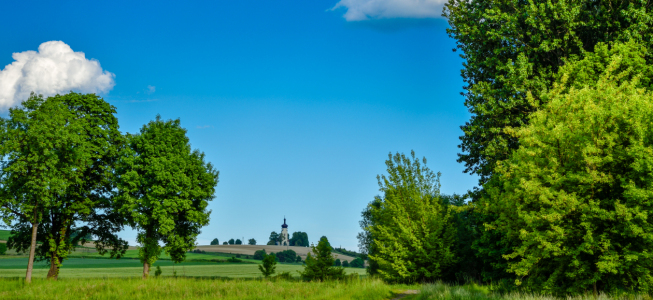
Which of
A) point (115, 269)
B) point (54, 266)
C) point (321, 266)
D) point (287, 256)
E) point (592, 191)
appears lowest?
point (287, 256)

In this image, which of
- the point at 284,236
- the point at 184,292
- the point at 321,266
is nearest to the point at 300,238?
the point at 284,236

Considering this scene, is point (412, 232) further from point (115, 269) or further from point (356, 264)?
point (356, 264)

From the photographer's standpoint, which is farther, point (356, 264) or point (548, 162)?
point (356, 264)

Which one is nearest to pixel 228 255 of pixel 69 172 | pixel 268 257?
pixel 268 257

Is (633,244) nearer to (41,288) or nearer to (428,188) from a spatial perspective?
(428,188)

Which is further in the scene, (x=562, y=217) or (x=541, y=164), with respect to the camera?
→ (x=541, y=164)

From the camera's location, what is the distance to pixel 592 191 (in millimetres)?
13047

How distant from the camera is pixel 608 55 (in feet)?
63.3

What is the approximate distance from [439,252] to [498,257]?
332 cm

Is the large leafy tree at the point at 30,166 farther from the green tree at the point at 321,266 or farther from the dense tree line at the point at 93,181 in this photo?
the green tree at the point at 321,266

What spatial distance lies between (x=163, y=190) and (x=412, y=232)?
58.7 feet

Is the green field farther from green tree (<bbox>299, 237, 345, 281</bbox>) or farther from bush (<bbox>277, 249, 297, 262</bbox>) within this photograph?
bush (<bbox>277, 249, 297, 262</bbox>)

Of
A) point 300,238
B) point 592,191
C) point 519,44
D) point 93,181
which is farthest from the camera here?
point 300,238

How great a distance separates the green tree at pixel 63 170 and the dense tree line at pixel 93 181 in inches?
2.5
